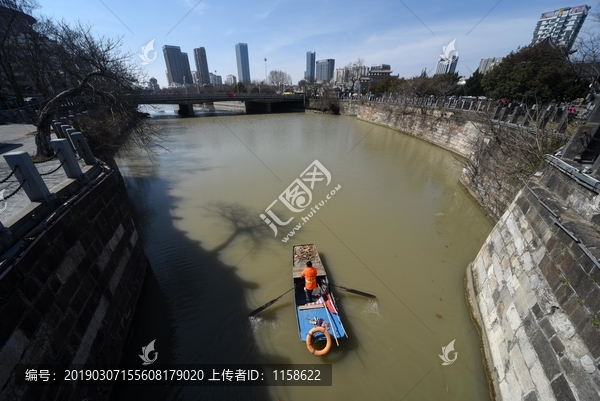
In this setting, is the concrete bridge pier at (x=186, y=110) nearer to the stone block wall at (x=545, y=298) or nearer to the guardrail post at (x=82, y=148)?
the guardrail post at (x=82, y=148)

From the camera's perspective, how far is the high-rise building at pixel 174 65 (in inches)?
2432

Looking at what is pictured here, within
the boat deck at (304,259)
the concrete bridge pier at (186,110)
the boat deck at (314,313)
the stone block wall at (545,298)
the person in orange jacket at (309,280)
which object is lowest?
the concrete bridge pier at (186,110)

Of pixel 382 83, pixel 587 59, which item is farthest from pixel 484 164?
pixel 382 83

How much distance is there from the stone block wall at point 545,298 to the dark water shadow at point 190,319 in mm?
4329

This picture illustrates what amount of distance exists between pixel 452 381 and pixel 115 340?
22.9ft

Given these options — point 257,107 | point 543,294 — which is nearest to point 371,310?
point 543,294

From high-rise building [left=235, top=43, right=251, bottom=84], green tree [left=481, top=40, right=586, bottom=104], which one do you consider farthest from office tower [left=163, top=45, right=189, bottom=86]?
green tree [left=481, top=40, right=586, bottom=104]

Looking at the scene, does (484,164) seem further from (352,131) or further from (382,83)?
(382,83)

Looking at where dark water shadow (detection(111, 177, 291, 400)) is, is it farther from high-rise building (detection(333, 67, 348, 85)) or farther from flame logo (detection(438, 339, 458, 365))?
high-rise building (detection(333, 67, 348, 85))

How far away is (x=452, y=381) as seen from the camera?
4844mm

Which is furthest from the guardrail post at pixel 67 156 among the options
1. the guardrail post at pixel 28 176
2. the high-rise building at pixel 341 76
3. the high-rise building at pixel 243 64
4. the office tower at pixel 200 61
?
the high-rise building at pixel 243 64

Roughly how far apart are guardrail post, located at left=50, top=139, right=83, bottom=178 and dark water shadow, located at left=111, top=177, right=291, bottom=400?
364 centimetres

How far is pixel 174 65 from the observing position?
6488cm

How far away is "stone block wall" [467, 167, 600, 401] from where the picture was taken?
10.2ft
